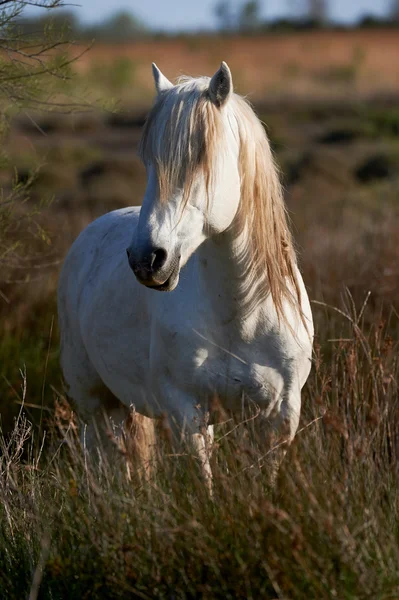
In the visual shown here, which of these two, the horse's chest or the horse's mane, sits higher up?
the horse's mane

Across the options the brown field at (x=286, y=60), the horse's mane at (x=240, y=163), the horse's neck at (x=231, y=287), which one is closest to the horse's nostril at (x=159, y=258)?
the horse's mane at (x=240, y=163)

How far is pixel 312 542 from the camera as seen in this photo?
7.90 ft

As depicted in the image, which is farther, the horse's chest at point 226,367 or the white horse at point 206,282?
the horse's chest at point 226,367

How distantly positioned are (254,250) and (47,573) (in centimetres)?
132

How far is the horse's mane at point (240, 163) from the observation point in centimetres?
278

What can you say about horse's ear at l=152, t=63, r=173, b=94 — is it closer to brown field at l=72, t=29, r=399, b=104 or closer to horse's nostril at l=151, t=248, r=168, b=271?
horse's nostril at l=151, t=248, r=168, b=271

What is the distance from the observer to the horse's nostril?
2.69 meters

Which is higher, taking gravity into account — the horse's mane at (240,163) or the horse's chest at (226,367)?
the horse's mane at (240,163)

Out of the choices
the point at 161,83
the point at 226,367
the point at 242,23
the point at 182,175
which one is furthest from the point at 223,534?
the point at 242,23

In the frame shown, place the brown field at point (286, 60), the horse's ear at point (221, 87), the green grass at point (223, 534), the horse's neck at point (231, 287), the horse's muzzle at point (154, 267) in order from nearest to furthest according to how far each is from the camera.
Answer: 1. the green grass at point (223, 534)
2. the horse's muzzle at point (154, 267)
3. the horse's ear at point (221, 87)
4. the horse's neck at point (231, 287)
5. the brown field at point (286, 60)

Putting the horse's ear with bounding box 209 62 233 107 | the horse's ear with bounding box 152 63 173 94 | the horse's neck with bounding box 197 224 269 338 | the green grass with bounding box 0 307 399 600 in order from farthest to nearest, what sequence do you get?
1. the horse's neck with bounding box 197 224 269 338
2. the horse's ear with bounding box 152 63 173 94
3. the horse's ear with bounding box 209 62 233 107
4. the green grass with bounding box 0 307 399 600

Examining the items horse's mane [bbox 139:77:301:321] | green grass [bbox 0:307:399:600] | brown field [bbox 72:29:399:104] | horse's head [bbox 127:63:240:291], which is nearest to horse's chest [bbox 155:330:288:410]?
horse's mane [bbox 139:77:301:321]

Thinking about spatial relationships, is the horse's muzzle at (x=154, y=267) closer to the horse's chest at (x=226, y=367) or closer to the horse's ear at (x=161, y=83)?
the horse's chest at (x=226, y=367)

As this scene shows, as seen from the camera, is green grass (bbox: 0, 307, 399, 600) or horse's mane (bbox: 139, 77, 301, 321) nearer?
green grass (bbox: 0, 307, 399, 600)
